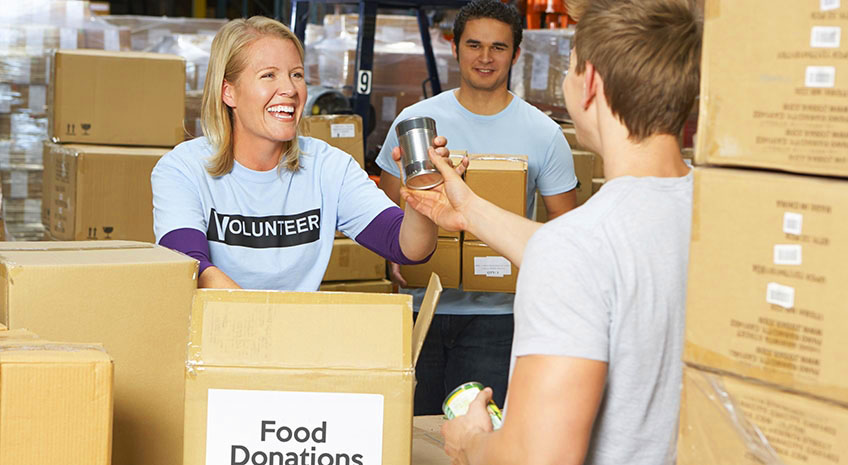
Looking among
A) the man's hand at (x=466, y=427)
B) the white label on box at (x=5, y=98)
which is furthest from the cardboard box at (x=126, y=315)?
the white label on box at (x=5, y=98)

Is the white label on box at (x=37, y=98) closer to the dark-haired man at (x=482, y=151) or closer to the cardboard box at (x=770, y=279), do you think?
the dark-haired man at (x=482, y=151)

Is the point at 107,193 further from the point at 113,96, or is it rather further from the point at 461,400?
the point at 461,400

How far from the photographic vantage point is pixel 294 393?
1475 millimetres

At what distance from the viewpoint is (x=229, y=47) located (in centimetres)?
232

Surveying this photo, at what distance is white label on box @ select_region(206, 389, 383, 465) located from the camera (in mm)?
1466

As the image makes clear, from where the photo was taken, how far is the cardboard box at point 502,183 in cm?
286

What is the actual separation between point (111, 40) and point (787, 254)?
19.5 feet

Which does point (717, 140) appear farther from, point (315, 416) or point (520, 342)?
point (315, 416)

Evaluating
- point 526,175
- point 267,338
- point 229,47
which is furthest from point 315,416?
point 526,175

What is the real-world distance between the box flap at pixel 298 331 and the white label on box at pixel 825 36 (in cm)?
74

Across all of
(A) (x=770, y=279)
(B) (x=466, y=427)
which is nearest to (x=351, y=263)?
(B) (x=466, y=427)

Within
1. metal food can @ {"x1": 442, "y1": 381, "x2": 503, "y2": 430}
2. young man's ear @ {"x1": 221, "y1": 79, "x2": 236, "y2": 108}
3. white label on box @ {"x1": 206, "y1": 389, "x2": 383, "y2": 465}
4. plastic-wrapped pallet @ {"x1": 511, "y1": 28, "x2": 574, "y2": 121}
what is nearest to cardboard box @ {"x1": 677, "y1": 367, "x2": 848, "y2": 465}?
metal food can @ {"x1": 442, "y1": 381, "x2": 503, "y2": 430}

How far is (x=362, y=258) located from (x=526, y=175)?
1.81m

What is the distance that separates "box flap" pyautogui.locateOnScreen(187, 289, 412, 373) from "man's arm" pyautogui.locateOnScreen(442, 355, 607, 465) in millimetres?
307
